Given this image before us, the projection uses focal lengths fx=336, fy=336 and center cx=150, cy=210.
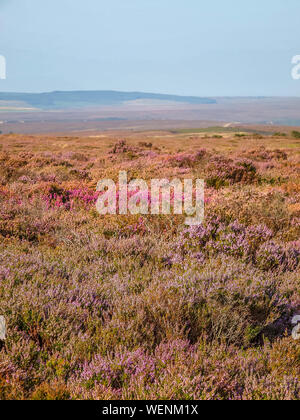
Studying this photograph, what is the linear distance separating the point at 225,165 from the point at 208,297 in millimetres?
8042

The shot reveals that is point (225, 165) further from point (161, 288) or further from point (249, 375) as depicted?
point (249, 375)

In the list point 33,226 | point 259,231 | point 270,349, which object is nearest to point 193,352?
point 270,349

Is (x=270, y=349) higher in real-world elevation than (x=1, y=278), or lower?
lower

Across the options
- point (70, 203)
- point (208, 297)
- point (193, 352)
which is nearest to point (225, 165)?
point (70, 203)

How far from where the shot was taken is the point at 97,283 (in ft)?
12.8

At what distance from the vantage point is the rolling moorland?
2504 mm

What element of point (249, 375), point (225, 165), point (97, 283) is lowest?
point (249, 375)

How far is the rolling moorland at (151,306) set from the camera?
2.50 metres

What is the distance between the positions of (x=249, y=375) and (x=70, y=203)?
240 inches

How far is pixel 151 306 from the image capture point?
11.2 feet

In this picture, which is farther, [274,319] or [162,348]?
[274,319]

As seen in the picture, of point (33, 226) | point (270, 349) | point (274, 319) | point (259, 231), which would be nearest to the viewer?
point (270, 349)

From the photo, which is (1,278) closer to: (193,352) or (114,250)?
(114,250)

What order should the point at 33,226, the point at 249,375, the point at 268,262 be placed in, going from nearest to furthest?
the point at 249,375, the point at 268,262, the point at 33,226
